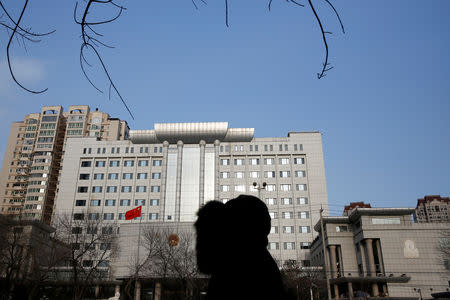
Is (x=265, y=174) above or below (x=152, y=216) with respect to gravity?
above

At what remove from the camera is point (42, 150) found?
100125 millimetres

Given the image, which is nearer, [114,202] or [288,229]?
[288,229]

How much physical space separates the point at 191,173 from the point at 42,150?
1893 inches

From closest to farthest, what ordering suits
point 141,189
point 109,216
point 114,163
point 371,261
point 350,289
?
point 350,289 → point 371,261 → point 109,216 → point 141,189 → point 114,163

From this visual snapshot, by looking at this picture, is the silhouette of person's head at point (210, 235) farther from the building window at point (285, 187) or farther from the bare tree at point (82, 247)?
the building window at point (285, 187)

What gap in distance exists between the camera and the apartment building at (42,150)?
96625mm

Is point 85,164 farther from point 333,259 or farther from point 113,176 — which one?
point 333,259

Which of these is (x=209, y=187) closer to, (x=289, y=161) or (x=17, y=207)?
(x=289, y=161)

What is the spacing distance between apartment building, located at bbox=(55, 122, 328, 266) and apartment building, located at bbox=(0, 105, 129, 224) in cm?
1866

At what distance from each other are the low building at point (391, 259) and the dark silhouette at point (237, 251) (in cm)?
4855

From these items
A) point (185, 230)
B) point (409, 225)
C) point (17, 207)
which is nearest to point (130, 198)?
point (185, 230)

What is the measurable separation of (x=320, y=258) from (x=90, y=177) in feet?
172

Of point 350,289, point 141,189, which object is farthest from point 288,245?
point 141,189

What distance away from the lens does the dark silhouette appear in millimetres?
2195
